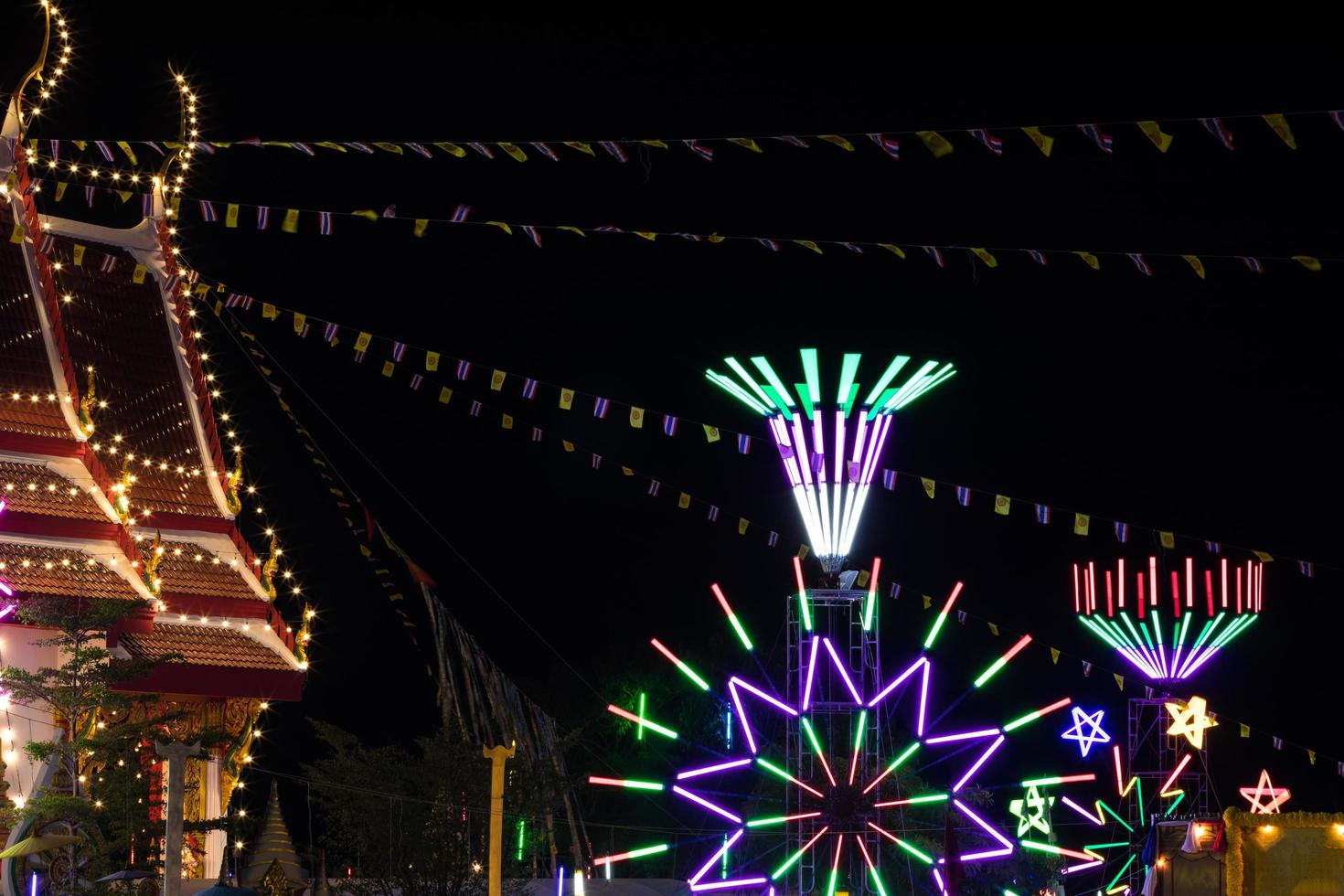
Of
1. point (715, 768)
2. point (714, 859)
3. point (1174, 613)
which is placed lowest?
point (714, 859)

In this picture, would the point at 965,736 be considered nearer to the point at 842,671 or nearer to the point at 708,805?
the point at 842,671

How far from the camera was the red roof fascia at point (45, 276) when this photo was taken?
2317 centimetres

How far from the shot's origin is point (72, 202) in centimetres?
3906

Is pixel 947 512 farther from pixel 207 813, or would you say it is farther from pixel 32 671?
pixel 32 671

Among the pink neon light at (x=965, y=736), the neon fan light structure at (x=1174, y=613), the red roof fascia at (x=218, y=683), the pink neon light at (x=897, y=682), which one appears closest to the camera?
the pink neon light at (x=897, y=682)

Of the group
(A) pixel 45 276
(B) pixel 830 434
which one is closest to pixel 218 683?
(A) pixel 45 276

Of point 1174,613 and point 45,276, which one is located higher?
point 45,276

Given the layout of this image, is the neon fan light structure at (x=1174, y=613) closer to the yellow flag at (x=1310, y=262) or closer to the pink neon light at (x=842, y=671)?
the pink neon light at (x=842, y=671)

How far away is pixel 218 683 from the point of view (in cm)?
2698

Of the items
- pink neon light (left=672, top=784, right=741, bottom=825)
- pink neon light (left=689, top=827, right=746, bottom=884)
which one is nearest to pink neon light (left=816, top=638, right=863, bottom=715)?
pink neon light (left=672, top=784, right=741, bottom=825)

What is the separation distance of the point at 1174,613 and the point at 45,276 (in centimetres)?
2456

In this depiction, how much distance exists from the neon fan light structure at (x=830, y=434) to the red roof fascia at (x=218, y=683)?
7.86 m

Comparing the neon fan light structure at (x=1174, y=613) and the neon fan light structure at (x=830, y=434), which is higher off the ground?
the neon fan light structure at (x=830, y=434)

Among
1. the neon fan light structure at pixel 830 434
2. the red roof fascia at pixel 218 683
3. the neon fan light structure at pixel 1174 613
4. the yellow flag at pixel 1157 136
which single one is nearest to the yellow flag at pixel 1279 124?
the yellow flag at pixel 1157 136
